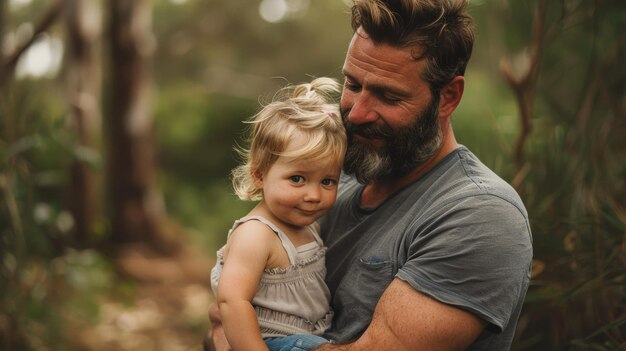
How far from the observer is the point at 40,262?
15.1ft

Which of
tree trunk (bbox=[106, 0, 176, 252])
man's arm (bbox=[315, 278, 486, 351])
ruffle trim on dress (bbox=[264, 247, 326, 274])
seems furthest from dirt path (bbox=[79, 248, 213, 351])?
man's arm (bbox=[315, 278, 486, 351])

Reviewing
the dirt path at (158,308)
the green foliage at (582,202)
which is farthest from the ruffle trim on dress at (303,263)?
the dirt path at (158,308)

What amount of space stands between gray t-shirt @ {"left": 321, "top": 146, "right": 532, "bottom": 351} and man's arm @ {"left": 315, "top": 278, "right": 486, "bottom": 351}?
0.9 inches

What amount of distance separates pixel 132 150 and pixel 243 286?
6.33 m

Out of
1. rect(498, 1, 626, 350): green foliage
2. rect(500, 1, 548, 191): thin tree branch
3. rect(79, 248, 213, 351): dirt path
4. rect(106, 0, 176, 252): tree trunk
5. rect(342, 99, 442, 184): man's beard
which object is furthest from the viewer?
rect(106, 0, 176, 252): tree trunk

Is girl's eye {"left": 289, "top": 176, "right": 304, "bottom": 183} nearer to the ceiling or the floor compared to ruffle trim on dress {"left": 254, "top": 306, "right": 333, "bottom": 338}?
nearer to the ceiling

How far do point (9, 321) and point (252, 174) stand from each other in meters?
2.67

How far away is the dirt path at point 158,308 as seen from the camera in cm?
638

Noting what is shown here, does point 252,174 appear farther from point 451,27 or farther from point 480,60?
point 480,60

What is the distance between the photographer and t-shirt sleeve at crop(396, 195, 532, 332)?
195 cm

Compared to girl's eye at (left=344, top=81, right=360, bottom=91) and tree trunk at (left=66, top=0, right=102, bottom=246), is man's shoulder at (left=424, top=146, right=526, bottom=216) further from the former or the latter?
tree trunk at (left=66, top=0, right=102, bottom=246)

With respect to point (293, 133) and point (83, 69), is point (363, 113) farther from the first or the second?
point (83, 69)

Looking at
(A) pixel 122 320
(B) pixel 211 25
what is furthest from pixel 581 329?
(B) pixel 211 25

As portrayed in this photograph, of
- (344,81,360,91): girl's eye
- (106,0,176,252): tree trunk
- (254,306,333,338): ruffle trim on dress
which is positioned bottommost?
(254,306,333,338): ruffle trim on dress
